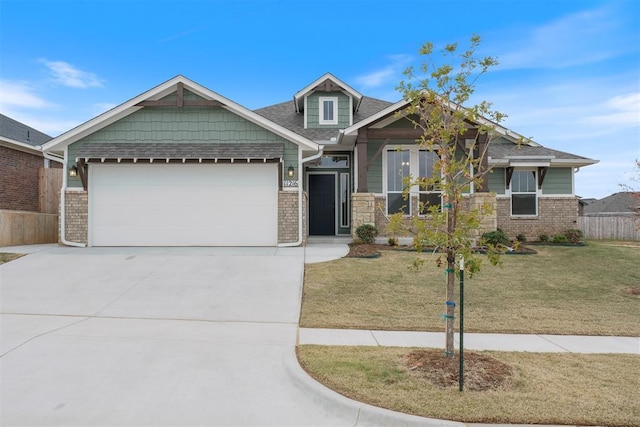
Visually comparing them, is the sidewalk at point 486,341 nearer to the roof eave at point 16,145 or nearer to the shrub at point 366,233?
the shrub at point 366,233

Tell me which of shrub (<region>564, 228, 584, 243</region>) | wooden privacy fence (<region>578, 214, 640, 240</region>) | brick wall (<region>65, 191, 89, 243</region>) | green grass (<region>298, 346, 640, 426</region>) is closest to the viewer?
green grass (<region>298, 346, 640, 426</region>)

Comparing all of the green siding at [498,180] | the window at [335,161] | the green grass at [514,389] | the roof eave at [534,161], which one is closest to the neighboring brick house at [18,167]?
the window at [335,161]

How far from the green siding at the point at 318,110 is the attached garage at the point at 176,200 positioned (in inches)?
166

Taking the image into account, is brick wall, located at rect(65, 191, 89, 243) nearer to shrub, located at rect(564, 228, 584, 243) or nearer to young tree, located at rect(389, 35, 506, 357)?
young tree, located at rect(389, 35, 506, 357)

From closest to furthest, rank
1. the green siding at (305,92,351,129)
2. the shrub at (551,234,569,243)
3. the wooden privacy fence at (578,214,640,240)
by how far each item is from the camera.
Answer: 1. the shrub at (551,234,569,243)
2. the green siding at (305,92,351,129)
3. the wooden privacy fence at (578,214,640,240)

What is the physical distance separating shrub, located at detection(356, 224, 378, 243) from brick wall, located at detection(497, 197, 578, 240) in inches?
219

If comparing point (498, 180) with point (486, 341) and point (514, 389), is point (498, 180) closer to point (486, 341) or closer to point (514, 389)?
point (486, 341)

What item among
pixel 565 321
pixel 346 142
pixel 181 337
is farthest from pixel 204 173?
pixel 565 321

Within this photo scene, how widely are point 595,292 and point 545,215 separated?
7381mm

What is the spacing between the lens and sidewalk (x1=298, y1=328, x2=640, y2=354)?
5.29 metres

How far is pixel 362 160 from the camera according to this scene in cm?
1295

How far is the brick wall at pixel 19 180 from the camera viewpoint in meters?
14.0

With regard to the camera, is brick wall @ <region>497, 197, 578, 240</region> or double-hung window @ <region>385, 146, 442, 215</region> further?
brick wall @ <region>497, 197, 578, 240</region>

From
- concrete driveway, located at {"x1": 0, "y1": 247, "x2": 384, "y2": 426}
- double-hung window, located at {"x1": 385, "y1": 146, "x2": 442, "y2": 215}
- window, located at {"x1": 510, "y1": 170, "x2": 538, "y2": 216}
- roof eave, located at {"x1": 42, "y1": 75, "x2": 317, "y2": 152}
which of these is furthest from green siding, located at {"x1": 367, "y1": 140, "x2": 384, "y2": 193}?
window, located at {"x1": 510, "y1": 170, "x2": 538, "y2": 216}
